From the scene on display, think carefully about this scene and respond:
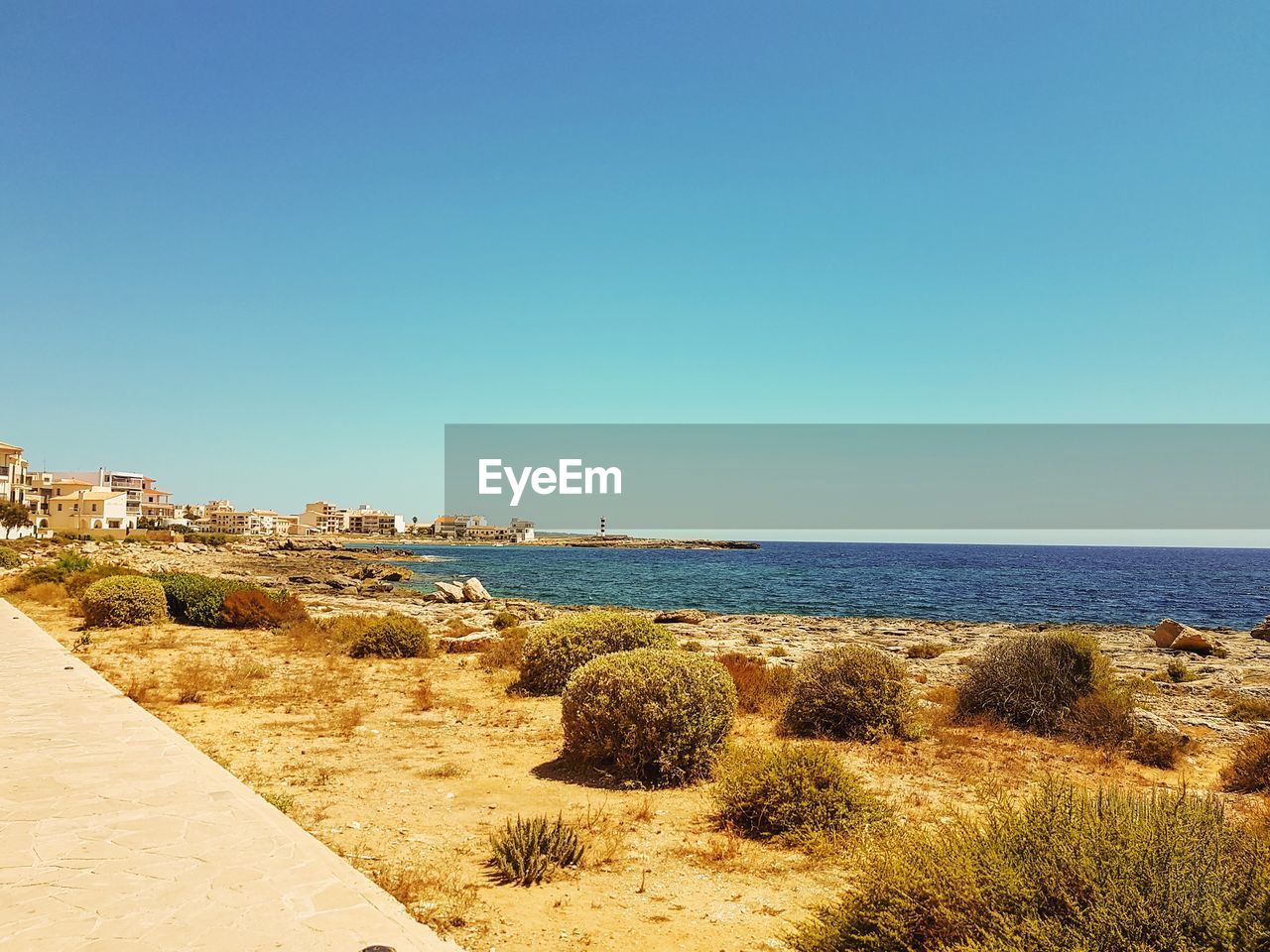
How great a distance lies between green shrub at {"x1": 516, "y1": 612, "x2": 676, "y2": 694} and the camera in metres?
14.1

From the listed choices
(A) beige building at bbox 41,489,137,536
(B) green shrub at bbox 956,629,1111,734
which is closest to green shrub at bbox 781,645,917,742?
(B) green shrub at bbox 956,629,1111,734

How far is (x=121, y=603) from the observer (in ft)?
67.2

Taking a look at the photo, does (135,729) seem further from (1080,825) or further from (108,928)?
(1080,825)

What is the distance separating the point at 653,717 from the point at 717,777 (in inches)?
42.4

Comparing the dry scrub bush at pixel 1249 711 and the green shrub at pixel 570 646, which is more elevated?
the green shrub at pixel 570 646

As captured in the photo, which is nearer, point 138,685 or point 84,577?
point 138,685

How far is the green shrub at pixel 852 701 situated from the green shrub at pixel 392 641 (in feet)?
35.7

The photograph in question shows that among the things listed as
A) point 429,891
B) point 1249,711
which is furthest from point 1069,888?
point 1249,711

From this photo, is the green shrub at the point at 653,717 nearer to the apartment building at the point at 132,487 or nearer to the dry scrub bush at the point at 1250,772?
the dry scrub bush at the point at 1250,772

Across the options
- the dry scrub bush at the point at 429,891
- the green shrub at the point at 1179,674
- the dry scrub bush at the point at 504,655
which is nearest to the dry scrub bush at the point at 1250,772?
the dry scrub bush at the point at 429,891

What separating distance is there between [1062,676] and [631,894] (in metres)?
10.4

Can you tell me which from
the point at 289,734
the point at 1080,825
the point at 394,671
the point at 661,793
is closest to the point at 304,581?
the point at 394,671

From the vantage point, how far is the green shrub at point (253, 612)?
72.4 ft

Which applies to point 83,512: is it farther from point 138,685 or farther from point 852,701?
point 852,701
